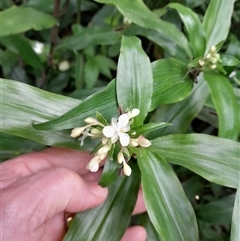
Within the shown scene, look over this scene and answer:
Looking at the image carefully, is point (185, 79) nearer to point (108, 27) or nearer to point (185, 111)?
point (185, 111)

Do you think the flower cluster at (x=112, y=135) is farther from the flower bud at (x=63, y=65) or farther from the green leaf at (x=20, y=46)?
the flower bud at (x=63, y=65)

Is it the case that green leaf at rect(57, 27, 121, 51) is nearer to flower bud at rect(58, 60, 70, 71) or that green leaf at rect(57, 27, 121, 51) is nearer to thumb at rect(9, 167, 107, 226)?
flower bud at rect(58, 60, 70, 71)

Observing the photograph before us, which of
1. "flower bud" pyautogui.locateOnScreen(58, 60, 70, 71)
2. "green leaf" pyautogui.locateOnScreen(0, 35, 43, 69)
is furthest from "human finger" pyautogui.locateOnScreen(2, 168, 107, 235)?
"flower bud" pyautogui.locateOnScreen(58, 60, 70, 71)

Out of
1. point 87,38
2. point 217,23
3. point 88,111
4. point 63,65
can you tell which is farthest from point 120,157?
point 63,65

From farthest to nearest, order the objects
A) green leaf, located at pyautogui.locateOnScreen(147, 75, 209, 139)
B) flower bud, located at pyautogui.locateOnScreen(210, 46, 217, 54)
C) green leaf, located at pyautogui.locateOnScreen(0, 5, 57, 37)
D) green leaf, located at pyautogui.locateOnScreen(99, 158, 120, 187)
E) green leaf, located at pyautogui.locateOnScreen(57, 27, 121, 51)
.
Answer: green leaf, located at pyautogui.locateOnScreen(57, 27, 121, 51) < green leaf, located at pyautogui.locateOnScreen(0, 5, 57, 37) < green leaf, located at pyautogui.locateOnScreen(147, 75, 209, 139) < flower bud, located at pyautogui.locateOnScreen(210, 46, 217, 54) < green leaf, located at pyautogui.locateOnScreen(99, 158, 120, 187)

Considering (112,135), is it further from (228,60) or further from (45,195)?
(228,60)

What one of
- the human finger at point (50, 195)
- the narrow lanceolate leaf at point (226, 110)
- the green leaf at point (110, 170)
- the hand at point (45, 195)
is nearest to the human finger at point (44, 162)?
the hand at point (45, 195)

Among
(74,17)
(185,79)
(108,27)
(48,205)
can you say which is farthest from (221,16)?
(74,17)
